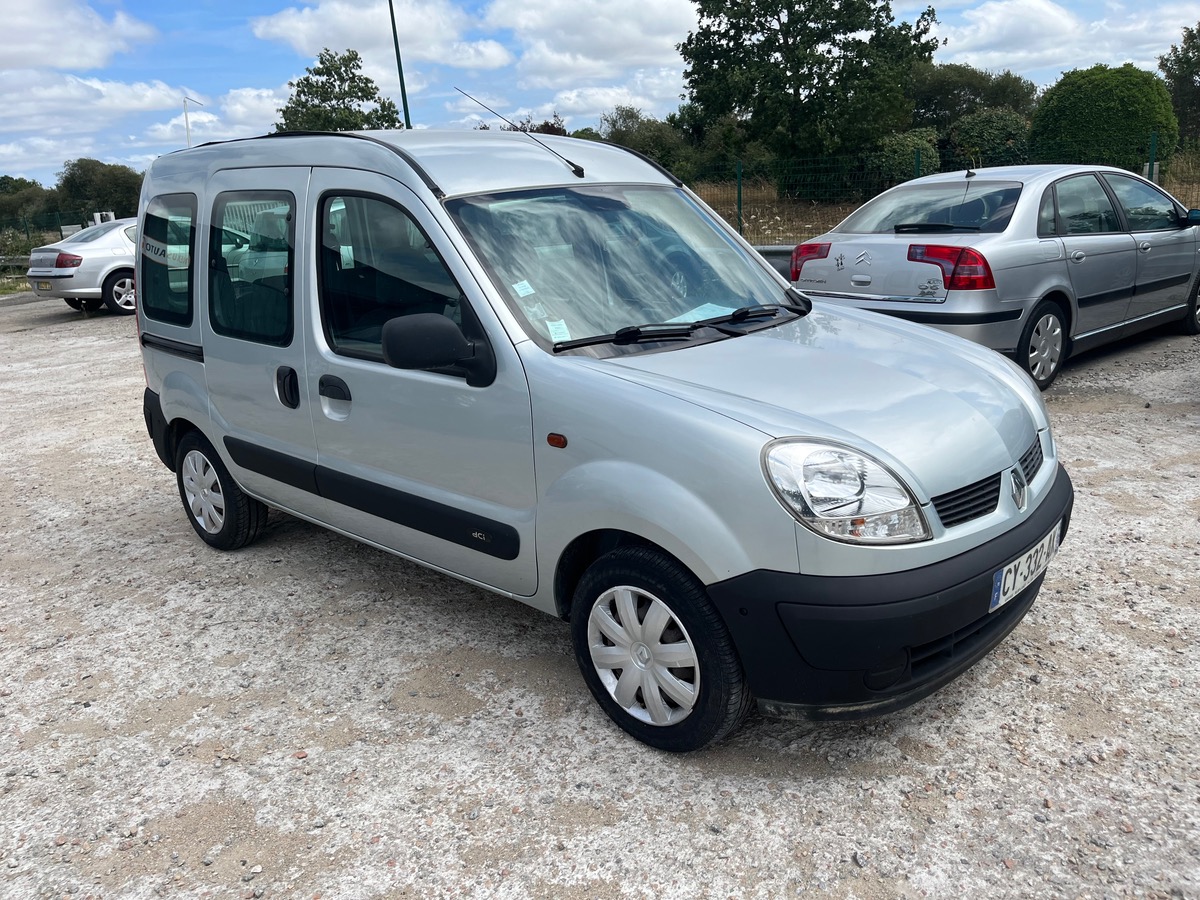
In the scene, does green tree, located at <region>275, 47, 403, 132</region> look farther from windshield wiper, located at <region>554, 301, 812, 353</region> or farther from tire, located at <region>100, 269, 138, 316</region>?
windshield wiper, located at <region>554, 301, 812, 353</region>

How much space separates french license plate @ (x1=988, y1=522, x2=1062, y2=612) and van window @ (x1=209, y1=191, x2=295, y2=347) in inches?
110

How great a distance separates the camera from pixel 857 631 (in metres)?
2.49

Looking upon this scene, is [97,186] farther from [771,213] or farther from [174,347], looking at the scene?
[174,347]

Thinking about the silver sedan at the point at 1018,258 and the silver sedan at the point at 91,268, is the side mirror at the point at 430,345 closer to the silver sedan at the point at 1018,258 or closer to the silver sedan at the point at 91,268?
the silver sedan at the point at 1018,258

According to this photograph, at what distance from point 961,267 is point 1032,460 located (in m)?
3.50

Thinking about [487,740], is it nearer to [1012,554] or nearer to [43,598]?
[1012,554]

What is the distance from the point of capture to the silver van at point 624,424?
2.56 metres

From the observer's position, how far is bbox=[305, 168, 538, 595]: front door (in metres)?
3.14

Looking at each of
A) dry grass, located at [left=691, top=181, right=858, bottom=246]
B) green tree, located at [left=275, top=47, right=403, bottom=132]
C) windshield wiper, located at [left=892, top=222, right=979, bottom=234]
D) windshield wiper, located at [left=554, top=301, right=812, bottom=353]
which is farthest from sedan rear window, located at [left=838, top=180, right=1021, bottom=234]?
green tree, located at [left=275, top=47, right=403, bottom=132]

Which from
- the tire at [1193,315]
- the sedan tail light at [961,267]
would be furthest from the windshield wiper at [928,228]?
the tire at [1193,315]

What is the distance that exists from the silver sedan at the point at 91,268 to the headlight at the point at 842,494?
14756 mm

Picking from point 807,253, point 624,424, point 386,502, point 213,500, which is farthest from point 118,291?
point 624,424

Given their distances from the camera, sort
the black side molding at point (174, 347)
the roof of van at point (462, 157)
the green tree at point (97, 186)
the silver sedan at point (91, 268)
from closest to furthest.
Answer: the roof of van at point (462, 157) → the black side molding at point (174, 347) → the silver sedan at point (91, 268) → the green tree at point (97, 186)

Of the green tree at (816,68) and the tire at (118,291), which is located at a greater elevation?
the green tree at (816,68)
